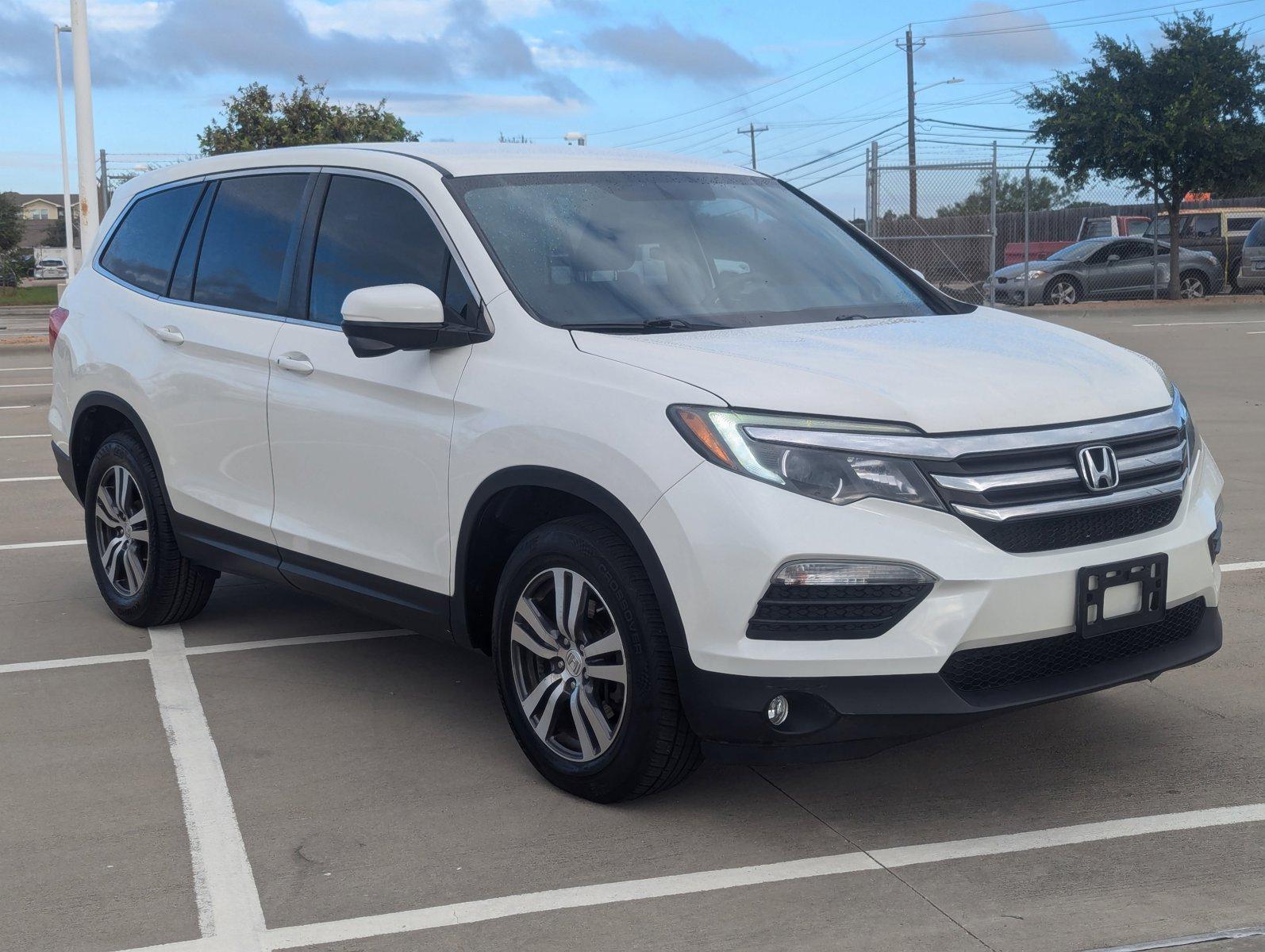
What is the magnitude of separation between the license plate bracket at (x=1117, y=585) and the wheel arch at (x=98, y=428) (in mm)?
3668

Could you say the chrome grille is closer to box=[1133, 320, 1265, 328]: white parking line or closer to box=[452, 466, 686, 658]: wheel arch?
box=[452, 466, 686, 658]: wheel arch

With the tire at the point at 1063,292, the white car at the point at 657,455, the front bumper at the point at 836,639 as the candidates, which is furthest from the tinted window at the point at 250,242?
the tire at the point at 1063,292

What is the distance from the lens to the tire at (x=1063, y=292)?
28.5 metres

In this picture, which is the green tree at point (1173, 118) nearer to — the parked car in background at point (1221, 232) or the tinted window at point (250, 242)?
the parked car in background at point (1221, 232)

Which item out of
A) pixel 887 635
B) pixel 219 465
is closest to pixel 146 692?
pixel 219 465

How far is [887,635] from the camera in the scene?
144 inches

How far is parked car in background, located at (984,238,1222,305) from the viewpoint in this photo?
92.9ft

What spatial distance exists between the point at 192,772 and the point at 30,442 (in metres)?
8.67

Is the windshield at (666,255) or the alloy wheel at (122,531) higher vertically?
the windshield at (666,255)

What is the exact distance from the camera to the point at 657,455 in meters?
3.79

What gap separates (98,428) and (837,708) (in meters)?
4.14

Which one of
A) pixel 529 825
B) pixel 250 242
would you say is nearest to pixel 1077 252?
pixel 250 242

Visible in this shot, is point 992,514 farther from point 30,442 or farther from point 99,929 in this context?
point 30,442

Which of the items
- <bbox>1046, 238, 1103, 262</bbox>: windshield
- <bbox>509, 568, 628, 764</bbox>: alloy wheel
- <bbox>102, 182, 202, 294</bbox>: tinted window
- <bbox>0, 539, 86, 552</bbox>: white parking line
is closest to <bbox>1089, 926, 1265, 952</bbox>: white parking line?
<bbox>509, 568, 628, 764</bbox>: alloy wheel
